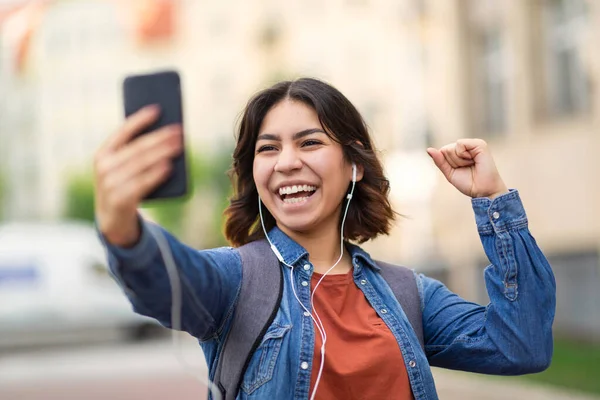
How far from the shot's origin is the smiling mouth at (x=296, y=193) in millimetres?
3090

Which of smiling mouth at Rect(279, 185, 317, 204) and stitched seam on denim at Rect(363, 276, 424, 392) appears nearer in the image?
stitched seam on denim at Rect(363, 276, 424, 392)

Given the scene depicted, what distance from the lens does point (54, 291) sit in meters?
17.4

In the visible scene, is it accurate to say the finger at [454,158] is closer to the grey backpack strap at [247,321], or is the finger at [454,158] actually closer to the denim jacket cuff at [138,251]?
the grey backpack strap at [247,321]

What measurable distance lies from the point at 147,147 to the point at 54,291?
1549 cm

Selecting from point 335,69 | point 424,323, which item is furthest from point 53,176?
point 424,323

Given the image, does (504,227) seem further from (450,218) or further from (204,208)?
(204,208)

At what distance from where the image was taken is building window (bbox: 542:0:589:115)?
16.0 metres

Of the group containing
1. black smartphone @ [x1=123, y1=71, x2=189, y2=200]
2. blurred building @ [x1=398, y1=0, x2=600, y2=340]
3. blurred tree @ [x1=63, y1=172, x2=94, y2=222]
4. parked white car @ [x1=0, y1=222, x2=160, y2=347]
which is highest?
black smartphone @ [x1=123, y1=71, x2=189, y2=200]

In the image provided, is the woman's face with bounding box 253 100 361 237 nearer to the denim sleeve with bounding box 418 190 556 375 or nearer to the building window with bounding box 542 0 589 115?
the denim sleeve with bounding box 418 190 556 375

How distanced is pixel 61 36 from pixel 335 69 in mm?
31637

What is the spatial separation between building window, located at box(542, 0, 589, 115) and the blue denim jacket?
1290 centimetres

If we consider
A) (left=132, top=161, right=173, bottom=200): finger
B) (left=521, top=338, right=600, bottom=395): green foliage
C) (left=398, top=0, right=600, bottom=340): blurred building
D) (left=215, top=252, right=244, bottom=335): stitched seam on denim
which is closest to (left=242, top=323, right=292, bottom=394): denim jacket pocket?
(left=215, top=252, right=244, bottom=335): stitched seam on denim

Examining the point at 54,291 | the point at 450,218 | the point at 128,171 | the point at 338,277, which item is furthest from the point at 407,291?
the point at 450,218

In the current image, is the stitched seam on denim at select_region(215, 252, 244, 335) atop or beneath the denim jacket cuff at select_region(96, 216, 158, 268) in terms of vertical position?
beneath
